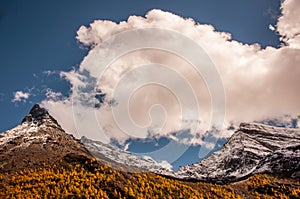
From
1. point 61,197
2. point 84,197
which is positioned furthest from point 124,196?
point 61,197

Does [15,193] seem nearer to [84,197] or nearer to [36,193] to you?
[36,193]

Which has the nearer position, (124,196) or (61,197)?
(61,197)

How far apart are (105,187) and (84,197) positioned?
1971cm

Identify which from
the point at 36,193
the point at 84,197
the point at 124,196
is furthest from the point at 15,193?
the point at 124,196

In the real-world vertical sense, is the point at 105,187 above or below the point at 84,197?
above

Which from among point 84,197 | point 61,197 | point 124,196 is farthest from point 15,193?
point 124,196

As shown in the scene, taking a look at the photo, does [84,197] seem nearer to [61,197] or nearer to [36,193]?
[61,197]

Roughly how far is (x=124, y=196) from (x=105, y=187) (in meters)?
14.0

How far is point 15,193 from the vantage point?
653ft

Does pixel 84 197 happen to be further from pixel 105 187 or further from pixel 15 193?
pixel 15 193

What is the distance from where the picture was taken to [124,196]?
19638cm

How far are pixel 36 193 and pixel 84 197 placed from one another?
3896 centimetres

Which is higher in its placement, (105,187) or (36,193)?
(105,187)

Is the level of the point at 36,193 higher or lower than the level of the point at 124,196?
lower
